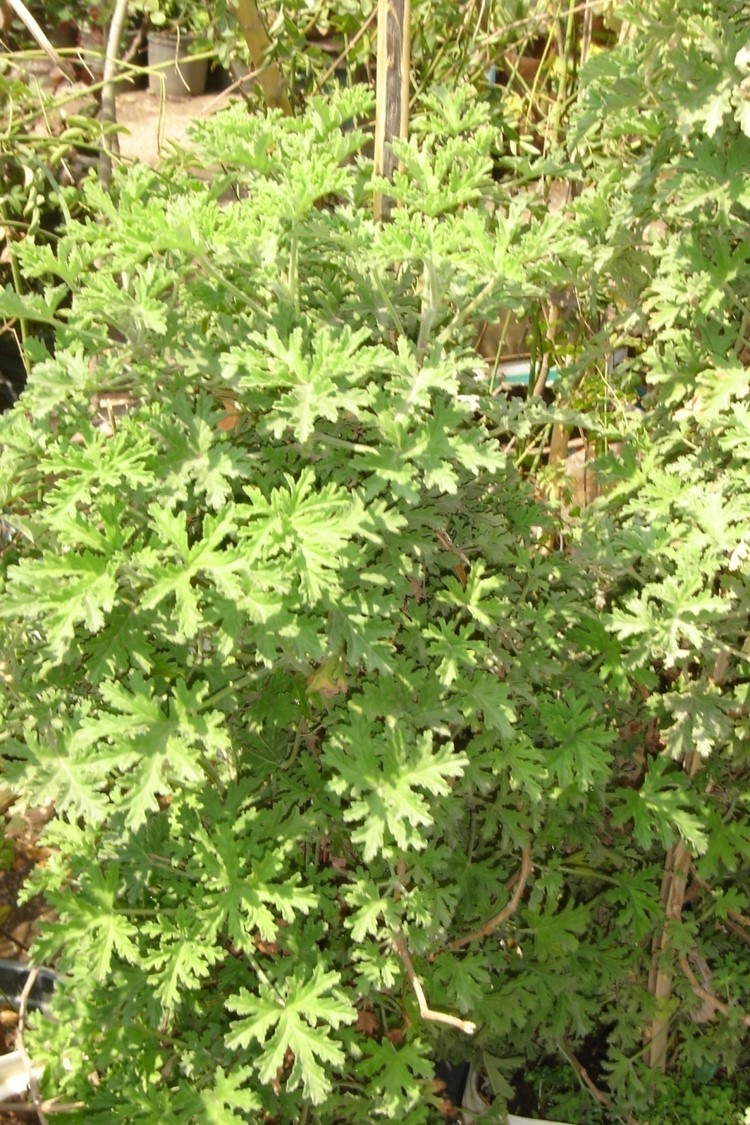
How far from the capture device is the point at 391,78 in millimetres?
2074

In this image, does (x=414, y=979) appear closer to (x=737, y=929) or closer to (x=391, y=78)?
(x=737, y=929)

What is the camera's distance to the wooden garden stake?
80.0 inches

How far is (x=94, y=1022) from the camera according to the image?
199cm

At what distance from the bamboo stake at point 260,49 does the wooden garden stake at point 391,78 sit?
0.76 metres

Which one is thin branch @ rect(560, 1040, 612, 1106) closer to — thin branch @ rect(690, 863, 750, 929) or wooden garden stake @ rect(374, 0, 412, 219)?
thin branch @ rect(690, 863, 750, 929)

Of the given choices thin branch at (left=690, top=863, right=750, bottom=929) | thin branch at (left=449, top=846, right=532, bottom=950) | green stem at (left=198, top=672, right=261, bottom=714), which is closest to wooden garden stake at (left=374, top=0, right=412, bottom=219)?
green stem at (left=198, top=672, right=261, bottom=714)

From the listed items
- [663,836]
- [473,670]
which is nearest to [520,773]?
[473,670]

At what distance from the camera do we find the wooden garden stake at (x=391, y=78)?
2.03m

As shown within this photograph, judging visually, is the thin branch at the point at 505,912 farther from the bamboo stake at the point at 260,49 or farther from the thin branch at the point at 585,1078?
the bamboo stake at the point at 260,49

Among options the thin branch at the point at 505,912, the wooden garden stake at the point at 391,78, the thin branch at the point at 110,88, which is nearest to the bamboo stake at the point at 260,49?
the thin branch at the point at 110,88

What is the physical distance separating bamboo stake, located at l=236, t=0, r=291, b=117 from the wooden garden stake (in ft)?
2.50

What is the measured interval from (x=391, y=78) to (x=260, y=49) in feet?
3.21

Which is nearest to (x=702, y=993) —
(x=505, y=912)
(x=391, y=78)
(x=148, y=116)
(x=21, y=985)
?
(x=505, y=912)

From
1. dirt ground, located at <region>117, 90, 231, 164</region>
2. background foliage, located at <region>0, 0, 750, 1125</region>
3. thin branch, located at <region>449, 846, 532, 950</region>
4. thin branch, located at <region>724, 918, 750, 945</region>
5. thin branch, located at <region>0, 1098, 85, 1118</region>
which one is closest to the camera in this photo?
background foliage, located at <region>0, 0, 750, 1125</region>
